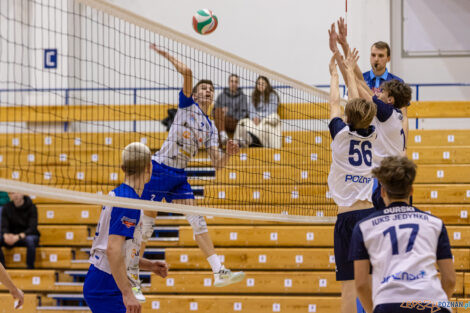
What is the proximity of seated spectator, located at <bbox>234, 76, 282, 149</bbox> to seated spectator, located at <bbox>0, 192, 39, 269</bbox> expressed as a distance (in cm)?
363

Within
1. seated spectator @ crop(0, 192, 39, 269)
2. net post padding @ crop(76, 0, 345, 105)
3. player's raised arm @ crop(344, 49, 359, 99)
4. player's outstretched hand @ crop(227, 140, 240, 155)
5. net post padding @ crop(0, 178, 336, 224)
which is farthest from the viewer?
seated spectator @ crop(0, 192, 39, 269)

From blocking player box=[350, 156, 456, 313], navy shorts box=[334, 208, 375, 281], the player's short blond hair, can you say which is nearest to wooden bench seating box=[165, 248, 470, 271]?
navy shorts box=[334, 208, 375, 281]

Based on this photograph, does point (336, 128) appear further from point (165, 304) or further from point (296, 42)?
point (296, 42)

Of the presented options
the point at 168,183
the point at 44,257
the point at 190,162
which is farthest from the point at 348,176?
the point at 44,257

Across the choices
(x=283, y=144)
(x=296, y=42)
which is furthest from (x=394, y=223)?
(x=296, y=42)

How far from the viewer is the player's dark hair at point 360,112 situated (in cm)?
525

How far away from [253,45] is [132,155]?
10.7 m

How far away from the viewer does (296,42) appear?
48.4 ft

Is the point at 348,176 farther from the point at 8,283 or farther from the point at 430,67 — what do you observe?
the point at 430,67

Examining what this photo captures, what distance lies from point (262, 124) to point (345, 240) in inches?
239

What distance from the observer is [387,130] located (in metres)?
5.95

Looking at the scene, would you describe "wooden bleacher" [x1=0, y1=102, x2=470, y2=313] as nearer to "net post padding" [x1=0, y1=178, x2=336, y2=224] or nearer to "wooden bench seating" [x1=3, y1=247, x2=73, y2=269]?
"wooden bench seating" [x1=3, y1=247, x2=73, y2=269]

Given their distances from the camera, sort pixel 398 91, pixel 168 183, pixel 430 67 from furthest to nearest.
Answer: pixel 430 67
pixel 168 183
pixel 398 91

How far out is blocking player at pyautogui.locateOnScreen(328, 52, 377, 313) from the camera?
18.0 feet
